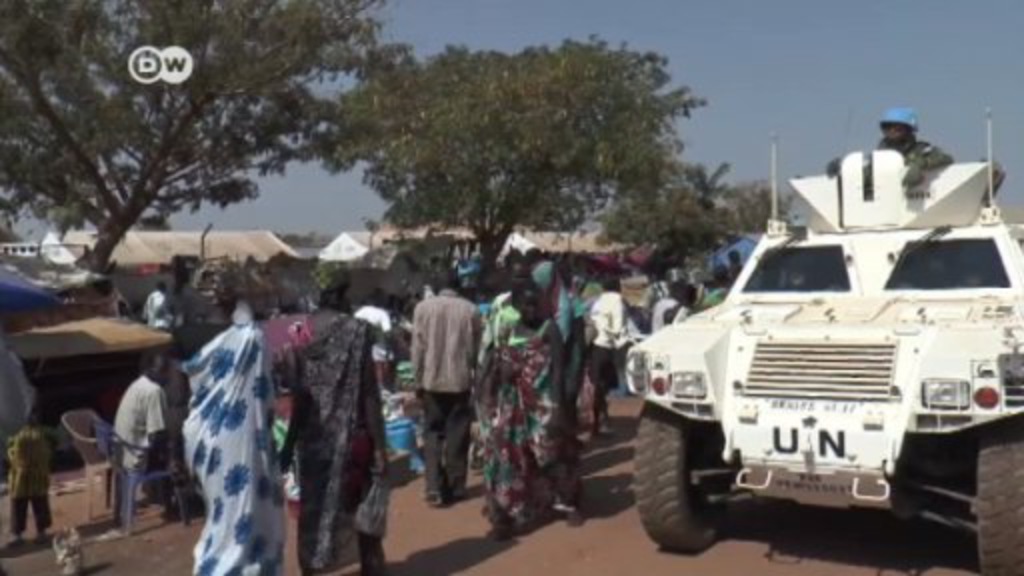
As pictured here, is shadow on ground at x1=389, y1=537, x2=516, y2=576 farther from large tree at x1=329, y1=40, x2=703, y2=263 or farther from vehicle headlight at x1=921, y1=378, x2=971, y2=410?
large tree at x1=329, y1=40, x2=703, y2=263

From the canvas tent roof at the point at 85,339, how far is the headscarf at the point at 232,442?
22.2 feet

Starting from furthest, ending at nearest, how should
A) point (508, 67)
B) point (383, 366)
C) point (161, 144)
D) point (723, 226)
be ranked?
1. point (723, 226)
2. point (508, 67)
3. point (161, 144)
4. point (383, 366)

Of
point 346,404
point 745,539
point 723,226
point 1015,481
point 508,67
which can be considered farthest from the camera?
point 723,226

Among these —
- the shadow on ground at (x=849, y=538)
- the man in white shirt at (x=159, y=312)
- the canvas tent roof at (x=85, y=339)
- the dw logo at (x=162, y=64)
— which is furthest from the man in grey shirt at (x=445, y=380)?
the dw logo at (x=162, y=64)

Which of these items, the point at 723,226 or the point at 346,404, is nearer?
the point at 346,404

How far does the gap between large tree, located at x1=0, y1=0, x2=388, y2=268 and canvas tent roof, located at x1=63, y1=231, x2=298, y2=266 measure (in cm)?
1911

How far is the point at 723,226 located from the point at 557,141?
25543 mm

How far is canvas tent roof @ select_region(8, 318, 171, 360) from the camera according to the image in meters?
12.4

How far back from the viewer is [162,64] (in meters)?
18.2

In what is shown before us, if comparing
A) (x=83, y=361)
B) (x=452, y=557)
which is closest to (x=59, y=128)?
(x=83, y=361)

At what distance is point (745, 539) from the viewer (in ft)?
24.1

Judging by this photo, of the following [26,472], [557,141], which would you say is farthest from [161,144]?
[26,472]

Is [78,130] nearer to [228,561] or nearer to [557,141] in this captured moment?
[557,141]

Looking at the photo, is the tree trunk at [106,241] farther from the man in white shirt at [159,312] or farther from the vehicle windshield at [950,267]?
the vehicle windshield at [950,267]
